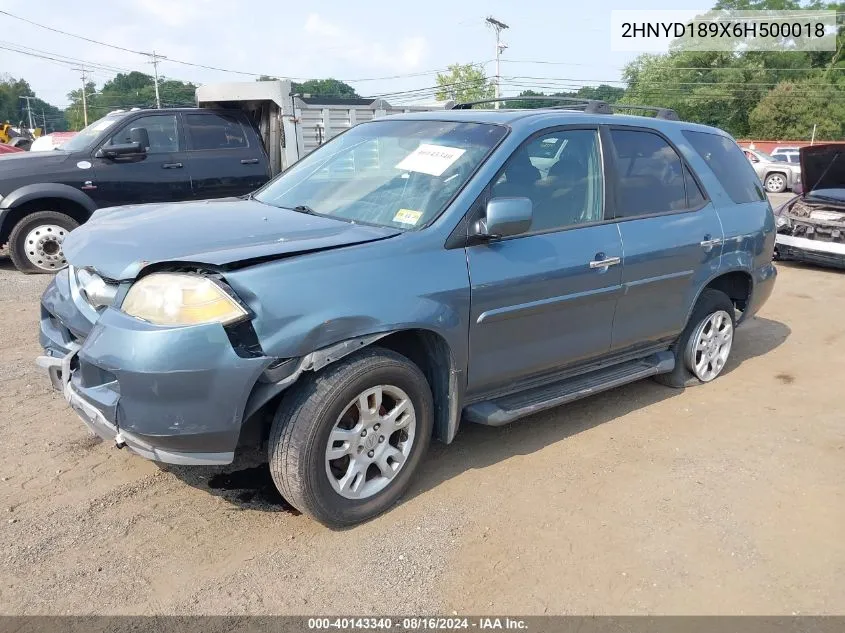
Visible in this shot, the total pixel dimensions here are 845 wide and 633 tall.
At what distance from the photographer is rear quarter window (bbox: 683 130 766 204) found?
495 cm

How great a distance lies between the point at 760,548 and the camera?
3.14 m

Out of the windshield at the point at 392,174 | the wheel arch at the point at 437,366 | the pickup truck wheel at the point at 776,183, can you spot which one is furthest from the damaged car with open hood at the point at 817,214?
the pickup truck wheel at the point at 776,183

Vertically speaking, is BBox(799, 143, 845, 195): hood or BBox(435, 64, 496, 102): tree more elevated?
BBox(435, 64, 496, 102): tree

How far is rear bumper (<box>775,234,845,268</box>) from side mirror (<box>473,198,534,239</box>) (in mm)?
7185

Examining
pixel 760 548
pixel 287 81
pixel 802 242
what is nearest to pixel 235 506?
pixel 760 548

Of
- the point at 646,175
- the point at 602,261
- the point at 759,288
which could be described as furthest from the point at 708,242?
the point at 602,261

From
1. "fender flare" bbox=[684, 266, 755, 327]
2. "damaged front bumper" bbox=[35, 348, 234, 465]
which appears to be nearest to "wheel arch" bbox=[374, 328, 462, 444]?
"damaged front bumper" bbox=[35, 348, 234, 465]

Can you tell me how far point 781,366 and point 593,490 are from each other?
9.71 ft

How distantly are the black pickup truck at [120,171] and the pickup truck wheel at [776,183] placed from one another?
66.1ft

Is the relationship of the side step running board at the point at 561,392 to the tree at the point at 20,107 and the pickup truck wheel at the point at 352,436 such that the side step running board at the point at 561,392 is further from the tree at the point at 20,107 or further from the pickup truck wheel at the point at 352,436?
the tree at the point at 20,107

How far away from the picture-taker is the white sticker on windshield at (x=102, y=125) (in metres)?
8.44

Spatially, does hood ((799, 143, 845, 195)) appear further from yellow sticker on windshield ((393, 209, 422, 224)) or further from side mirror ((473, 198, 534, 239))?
yellow sticker on windshield ((393, 209, 422, 224))

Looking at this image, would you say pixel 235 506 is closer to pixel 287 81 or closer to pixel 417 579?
pixel 417 579

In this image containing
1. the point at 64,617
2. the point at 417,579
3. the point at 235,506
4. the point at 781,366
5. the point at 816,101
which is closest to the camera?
the point at 64,617
